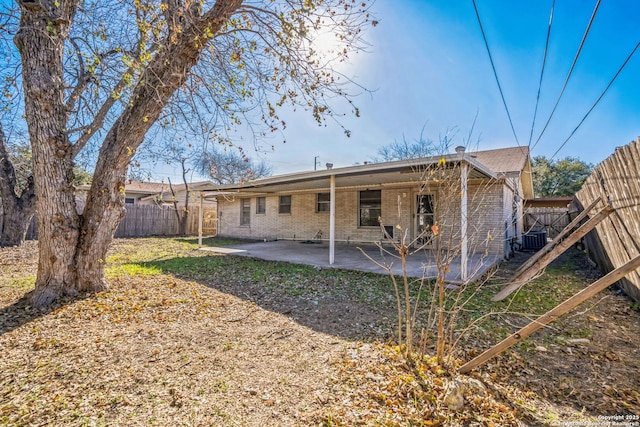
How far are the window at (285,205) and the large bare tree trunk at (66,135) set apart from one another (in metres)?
9.45

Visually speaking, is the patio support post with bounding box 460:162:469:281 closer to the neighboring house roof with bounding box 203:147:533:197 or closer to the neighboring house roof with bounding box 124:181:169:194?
the neighboring house roof with bounding box 203:147:533:197

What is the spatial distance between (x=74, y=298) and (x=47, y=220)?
1223 mm

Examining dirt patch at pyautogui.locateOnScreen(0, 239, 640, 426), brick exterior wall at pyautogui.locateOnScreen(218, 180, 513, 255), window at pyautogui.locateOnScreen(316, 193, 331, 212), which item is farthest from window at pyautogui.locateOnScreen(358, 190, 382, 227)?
dirt patch at pyautogui.locateOnScreen(0, 239, 640, 426)

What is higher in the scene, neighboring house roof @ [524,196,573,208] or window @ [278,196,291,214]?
neighboring house roof @ [524,196,573,208]

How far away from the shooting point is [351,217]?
12.0m

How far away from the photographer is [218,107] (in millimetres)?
4965

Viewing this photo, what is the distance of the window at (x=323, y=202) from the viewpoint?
499 inches

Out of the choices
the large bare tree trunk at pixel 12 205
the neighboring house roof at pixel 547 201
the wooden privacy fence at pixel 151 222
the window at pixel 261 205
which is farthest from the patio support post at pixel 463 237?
the wooden privacy fence at pixel 151 222

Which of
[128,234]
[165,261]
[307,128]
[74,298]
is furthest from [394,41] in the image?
[128,234]

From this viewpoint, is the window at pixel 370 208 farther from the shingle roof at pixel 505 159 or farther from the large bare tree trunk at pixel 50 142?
the large bare tree trunk at pixel 50 142

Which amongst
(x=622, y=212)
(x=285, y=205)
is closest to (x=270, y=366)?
(x=622, y=212)

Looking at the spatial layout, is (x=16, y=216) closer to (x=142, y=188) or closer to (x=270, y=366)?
(x=270, y=366)

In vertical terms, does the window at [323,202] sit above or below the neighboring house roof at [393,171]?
below

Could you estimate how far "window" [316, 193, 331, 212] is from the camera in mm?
12672
